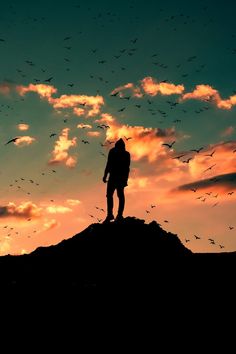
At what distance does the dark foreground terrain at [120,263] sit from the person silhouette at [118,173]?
0.88 m

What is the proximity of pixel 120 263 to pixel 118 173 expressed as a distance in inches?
135

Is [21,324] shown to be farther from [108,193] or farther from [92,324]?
[108,193]

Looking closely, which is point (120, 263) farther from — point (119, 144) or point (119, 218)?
point (119, 144)

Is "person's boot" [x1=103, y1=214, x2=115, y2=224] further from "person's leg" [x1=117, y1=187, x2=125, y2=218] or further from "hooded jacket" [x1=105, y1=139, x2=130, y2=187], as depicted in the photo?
"hooded jacket" [x1=105, y1=139, x2=130, y2=187]

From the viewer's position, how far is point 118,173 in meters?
16.4

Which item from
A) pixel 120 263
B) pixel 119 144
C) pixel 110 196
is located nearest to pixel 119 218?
pixel 110 196

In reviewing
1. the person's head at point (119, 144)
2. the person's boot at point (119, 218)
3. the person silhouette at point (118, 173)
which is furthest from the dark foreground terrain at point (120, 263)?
the person's head at point (119, 144)

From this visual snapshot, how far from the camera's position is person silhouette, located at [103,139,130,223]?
1638 cm

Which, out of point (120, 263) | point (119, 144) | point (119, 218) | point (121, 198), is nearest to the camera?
point (120, 263)

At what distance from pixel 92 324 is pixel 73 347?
110 cm

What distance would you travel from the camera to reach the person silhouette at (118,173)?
53.7 ft

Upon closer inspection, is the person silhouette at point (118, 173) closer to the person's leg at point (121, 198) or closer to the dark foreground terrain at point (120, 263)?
the person's leg at point (121, 198)

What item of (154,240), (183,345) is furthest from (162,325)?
(154,240)

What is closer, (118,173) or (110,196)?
(118,173)
